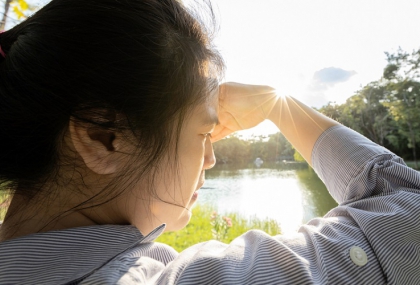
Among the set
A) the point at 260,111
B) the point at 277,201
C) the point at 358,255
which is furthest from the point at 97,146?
the point at 277,201

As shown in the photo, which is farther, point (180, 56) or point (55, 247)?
point (180, 56)

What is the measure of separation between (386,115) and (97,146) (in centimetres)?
1157

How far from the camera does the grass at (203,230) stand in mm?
2261

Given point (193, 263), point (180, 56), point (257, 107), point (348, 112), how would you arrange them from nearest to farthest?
point (193, 263), point (180, 56), point (257, 107), point (348, 112)

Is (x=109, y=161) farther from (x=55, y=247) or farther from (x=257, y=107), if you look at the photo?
(x=257, y=107)

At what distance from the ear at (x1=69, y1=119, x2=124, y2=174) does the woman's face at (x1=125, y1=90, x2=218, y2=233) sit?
59 mm

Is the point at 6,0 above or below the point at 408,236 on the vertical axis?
above

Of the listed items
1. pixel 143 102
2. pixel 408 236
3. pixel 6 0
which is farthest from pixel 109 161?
pixel 6 0

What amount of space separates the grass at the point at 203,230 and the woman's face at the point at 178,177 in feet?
5.61

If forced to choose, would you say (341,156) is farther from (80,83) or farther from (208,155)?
(80,83)

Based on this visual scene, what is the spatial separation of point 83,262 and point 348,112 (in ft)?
37.5

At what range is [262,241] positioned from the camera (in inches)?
13.4

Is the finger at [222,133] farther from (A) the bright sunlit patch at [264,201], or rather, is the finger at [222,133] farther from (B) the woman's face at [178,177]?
(A) the bright sunlit patch at [264,201]

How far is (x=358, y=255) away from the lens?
0.33 m
